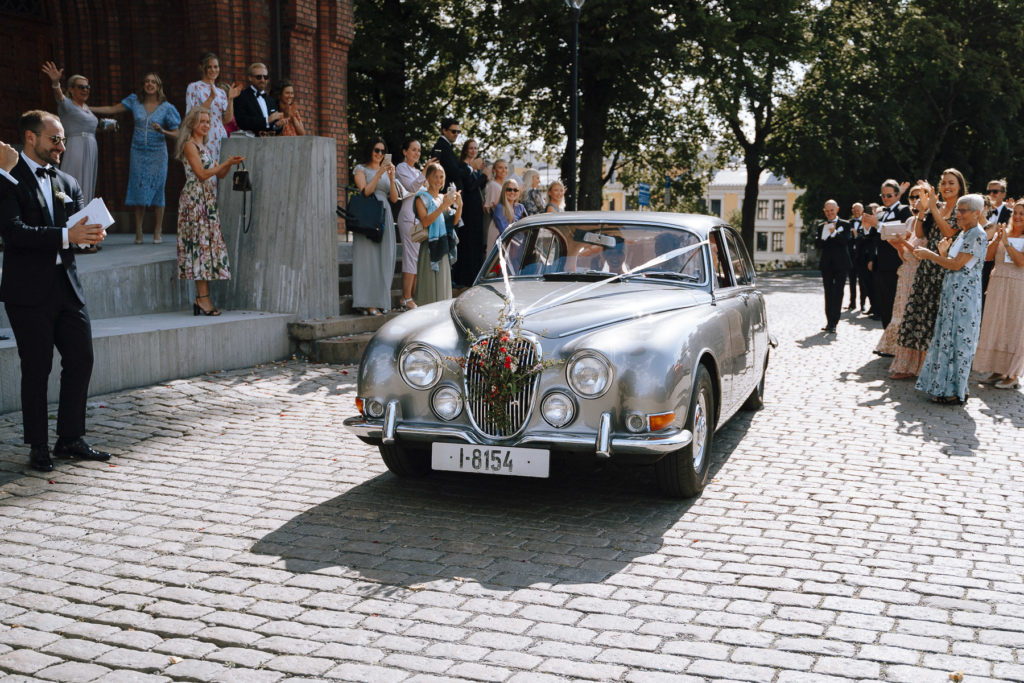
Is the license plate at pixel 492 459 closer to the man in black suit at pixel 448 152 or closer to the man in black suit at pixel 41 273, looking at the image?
the man in black suit at pixel 41 273

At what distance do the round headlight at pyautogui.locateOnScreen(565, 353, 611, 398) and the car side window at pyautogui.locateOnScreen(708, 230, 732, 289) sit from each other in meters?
1.95

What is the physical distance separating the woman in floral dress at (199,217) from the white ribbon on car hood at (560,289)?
14.8 ft

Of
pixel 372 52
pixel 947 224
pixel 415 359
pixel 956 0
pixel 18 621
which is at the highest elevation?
pixel 956 0

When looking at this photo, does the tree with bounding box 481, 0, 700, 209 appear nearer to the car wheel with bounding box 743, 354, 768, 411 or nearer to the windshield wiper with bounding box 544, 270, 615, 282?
the car wheel with bounding box 743, 354, 768, 411

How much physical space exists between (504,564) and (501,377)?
1111 millimetres

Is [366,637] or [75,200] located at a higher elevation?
[75,200]

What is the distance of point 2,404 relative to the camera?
8.07m

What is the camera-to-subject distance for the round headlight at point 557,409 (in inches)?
219

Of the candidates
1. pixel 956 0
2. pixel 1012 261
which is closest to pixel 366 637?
pixel 1012 261

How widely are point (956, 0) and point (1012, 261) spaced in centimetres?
3343

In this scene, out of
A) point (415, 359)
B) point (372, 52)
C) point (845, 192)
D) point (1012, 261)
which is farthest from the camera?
point (845, 192)

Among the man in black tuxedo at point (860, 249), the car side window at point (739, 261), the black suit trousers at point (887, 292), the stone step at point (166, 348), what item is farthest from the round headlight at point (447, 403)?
the man in black tuxedo at point (860, 249)

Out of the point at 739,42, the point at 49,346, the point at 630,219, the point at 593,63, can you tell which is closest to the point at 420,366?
the point at 630,219

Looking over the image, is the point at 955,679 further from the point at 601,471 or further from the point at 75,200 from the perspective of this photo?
the point at 75,200
